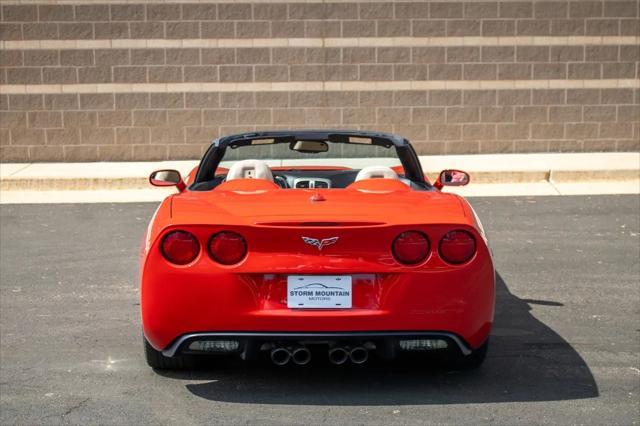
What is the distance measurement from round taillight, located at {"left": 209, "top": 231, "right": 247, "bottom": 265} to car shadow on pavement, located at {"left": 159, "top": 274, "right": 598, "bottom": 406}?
70cm

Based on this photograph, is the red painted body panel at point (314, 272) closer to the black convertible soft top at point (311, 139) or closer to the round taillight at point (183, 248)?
the round taillight at point (183, 248)

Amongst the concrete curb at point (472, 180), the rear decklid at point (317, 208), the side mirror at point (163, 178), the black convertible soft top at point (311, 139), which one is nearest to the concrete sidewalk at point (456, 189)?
the concrete curb at point (472, 180)

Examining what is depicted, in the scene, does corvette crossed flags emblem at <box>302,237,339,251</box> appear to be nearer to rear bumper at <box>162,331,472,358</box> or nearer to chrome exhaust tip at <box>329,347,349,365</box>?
rear bumper at <box>162,331,472,358</box>

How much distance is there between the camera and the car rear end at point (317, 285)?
5.25 metres

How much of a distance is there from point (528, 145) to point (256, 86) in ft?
13.1

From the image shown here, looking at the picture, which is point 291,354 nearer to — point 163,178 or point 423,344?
point 423,344

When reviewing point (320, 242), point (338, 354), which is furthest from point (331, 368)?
point (320, 242)

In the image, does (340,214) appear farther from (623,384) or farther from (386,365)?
(623,384)

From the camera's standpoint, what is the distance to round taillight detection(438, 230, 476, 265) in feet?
17.6

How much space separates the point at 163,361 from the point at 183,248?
0.82m

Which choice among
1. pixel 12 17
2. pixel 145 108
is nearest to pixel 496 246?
pixel 145 108

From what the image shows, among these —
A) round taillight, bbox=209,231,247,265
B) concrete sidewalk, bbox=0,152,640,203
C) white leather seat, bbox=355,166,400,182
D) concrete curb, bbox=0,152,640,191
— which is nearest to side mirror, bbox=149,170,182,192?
white leather seat, bbox=355,166,400,182

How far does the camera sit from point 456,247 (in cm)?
538

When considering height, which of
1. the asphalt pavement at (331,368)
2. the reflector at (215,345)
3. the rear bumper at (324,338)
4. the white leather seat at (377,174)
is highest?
the white leather seat at (377,174)
